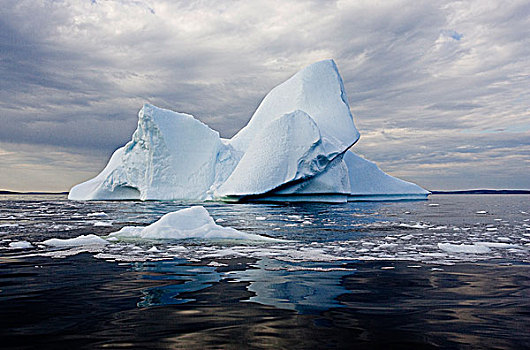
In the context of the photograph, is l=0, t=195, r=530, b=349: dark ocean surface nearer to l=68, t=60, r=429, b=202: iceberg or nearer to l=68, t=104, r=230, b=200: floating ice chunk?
l=68, t=60, r=429, b=202: iceberg

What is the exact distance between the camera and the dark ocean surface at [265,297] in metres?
2.16

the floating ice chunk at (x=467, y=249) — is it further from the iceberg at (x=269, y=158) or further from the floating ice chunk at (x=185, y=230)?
the iceberg at (x=269, y=158)

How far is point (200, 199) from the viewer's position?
2531 centimetres

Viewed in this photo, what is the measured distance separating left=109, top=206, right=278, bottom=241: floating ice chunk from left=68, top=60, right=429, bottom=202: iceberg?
13.3 meters

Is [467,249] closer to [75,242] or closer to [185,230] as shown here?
[185,230]

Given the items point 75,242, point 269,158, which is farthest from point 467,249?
point 269,158

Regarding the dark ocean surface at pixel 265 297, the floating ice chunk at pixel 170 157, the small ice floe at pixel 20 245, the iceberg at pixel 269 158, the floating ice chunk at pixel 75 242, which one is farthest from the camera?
the floating ice chunk at pixel 170 157

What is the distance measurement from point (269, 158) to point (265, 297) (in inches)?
715

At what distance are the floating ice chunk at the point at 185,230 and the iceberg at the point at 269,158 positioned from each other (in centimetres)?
1330

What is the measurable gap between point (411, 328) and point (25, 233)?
7.15m

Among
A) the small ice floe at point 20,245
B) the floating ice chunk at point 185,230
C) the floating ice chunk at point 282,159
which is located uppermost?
the floating ice chunk at point 282,159

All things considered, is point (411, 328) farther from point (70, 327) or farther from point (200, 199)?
point (200, 199)

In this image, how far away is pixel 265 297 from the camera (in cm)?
300

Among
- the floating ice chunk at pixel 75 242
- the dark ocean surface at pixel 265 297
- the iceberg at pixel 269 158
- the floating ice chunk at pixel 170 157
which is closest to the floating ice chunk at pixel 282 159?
the iceberg at pixel 269 158
